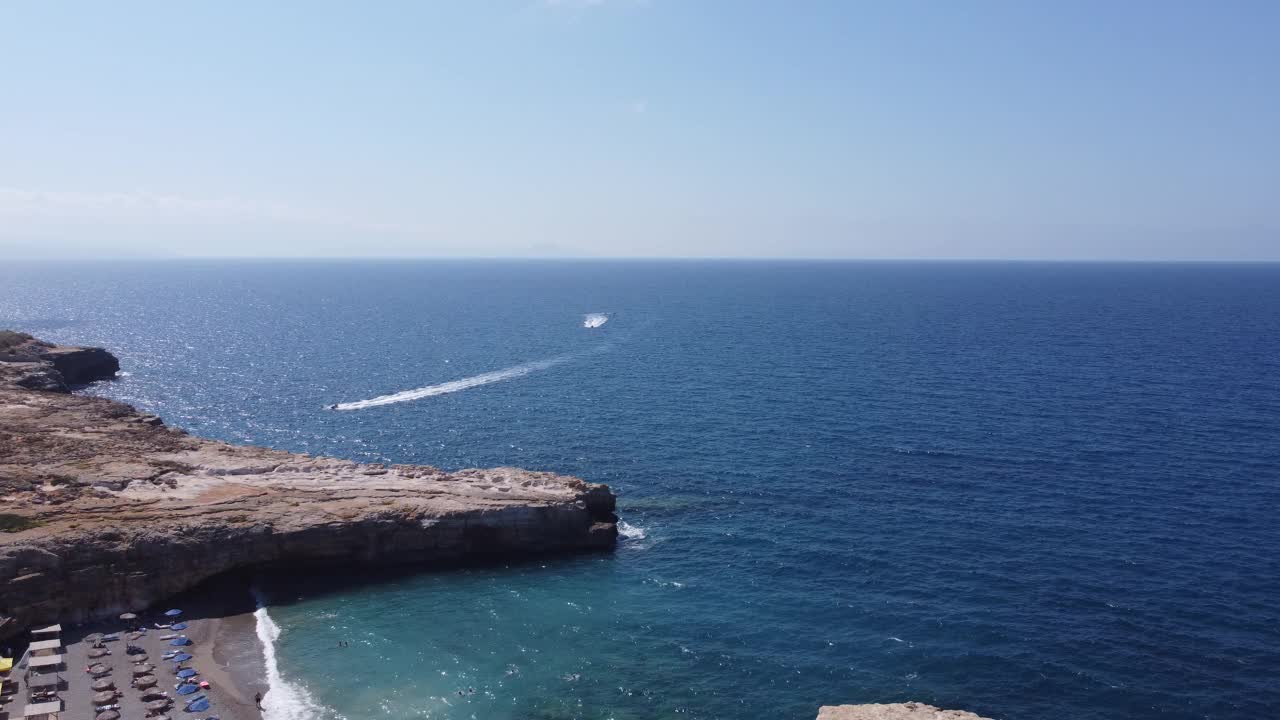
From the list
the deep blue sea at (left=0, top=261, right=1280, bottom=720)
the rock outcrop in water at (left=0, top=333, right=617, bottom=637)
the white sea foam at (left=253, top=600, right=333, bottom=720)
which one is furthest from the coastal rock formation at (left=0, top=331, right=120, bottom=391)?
the white sea foam at (left=253, top=600, right=333, bottom=720)

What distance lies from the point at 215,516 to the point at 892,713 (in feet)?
199

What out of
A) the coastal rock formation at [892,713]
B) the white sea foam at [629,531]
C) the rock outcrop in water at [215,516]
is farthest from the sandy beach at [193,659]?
the coastal rock formation at [892,713]

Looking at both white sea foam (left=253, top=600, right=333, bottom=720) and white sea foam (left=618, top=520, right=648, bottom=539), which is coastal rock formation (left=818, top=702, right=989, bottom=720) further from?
white sea foam (left=618, top=520, right=648, bottom=539)

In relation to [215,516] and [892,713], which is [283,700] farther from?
[892,713]

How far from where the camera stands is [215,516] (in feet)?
248

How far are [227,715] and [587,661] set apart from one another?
80.1ft

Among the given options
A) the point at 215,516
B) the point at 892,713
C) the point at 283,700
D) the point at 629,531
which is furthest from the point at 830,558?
the point at 215,516

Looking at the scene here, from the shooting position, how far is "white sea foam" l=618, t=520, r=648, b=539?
274 ft

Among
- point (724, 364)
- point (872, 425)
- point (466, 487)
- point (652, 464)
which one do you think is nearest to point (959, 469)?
point (872, 425)

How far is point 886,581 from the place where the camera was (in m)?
71.4

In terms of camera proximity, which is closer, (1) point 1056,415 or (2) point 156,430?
(2) point 156,430

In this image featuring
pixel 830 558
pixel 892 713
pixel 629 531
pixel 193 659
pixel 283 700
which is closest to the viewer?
pixel 892 713

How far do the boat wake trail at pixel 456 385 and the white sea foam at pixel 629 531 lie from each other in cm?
6353

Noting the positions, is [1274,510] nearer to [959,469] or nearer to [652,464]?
[959,469]
